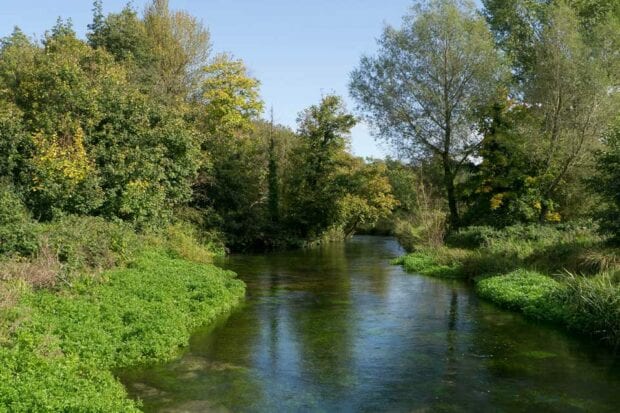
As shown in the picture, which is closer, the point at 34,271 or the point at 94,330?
the point at 94,330

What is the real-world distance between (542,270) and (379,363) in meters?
11.4

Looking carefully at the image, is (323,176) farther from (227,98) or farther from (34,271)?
(34,271)

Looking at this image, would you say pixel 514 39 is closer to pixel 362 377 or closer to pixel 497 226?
pixel 497 226

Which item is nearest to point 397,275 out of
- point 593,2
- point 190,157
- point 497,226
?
point 497,226

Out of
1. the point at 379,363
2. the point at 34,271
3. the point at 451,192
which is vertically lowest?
the point at 379,363

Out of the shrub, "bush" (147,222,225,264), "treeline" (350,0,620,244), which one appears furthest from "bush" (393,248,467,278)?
the shrub

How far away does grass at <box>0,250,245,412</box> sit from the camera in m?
8.84

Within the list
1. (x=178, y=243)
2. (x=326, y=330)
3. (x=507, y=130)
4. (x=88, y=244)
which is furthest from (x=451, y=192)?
(x=88, y=244)

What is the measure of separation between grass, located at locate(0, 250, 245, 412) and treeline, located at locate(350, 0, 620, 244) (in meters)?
18.7

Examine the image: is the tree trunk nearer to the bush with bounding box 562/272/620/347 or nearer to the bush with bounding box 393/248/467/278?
the bush with bounding box 393/248/467/278

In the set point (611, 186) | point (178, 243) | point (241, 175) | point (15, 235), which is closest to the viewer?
point (15, 235)

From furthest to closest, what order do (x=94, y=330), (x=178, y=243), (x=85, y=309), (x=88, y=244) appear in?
(x=178, y=243) < (x=88, y=244) < (x=85, y=309) < (x=94, y=330)

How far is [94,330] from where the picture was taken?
12.5m

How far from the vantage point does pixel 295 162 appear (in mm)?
46375
